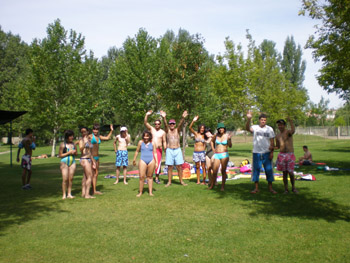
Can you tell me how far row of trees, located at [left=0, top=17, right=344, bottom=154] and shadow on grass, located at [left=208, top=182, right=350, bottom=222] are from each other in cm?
902

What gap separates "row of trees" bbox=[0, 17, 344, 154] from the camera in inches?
695

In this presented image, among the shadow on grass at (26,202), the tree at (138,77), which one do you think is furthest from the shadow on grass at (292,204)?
the tree at (138,77)

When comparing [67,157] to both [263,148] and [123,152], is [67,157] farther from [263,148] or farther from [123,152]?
[263,148]

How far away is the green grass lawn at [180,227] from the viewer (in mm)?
4798

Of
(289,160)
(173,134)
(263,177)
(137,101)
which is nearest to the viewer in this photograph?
(289,160)

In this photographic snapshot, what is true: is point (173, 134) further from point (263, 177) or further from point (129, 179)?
point (263, 177)

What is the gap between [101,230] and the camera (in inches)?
238

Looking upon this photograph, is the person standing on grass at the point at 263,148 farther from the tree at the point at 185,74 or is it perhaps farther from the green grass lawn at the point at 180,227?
the tree at the point at 185,74

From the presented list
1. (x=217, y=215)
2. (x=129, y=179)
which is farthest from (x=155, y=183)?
(x=217, y=215)

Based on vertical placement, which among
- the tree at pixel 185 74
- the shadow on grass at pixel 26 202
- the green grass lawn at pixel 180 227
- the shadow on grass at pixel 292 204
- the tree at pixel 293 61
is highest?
the tree at pixel 293 61

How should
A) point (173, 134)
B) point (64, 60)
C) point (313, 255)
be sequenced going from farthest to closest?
point (64, 60), point (173, 134), point (313, 255)

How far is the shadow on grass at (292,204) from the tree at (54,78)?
2128 centimetres

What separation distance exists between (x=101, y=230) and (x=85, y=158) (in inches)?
135

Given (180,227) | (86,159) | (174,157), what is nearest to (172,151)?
(174,157)
